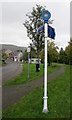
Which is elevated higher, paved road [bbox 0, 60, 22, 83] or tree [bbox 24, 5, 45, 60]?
tree [bbox 24, 5, 45, 60]

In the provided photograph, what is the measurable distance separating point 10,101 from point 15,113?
4.47ft

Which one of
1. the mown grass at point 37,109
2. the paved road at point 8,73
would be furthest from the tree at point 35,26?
the mown grass at point 37,109

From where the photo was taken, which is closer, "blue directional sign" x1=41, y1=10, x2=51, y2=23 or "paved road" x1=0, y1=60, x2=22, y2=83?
"blue directional sign" x1=41, y1=10, x2=51, y2=23

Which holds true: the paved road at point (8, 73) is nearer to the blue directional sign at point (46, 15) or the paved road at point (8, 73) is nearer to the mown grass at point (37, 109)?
the mown grass at point (37, 109)

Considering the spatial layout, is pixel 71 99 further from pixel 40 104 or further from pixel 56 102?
pixel 40 104

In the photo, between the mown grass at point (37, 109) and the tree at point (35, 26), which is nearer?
the mown grass at point (37, 109)

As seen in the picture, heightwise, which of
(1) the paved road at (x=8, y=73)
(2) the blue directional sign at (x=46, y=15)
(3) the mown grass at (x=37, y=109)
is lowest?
(1) the paved road at (x=8, y=73)

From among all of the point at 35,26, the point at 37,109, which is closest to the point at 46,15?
the point at 37,109

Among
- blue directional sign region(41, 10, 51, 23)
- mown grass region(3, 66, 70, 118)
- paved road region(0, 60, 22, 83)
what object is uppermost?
blue directional sign region(41, 10, 51, 23)

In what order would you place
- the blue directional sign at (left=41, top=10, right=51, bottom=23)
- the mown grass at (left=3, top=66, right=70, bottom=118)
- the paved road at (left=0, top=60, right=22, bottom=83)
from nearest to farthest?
the mown grass at (left=3, top=66, right=70, bottom=118), the blue directional sign at (left=41, top=10, right=51, bottom=23), the paved road at (left=0, top=60, right=22, bottom=83)

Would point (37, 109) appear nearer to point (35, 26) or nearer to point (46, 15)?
point (46, 15)

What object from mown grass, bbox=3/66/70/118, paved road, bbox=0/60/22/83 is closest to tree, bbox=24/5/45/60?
paved road, bbox=0/60/22/83

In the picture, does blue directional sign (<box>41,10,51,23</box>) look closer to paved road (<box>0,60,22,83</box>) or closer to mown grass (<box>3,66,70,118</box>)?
mown grass (<box>3,66,70,118</box>)

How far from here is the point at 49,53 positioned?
3033cm
